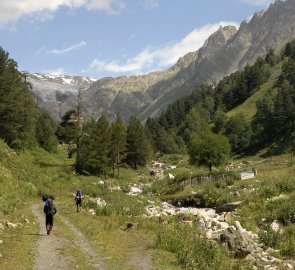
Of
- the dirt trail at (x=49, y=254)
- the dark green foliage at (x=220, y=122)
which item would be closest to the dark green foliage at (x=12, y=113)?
the dirt trail at (x=49, y=254)

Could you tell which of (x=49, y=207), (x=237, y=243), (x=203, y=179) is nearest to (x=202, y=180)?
(x=203, y=179)

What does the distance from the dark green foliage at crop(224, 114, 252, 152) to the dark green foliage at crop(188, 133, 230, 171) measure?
6770cm

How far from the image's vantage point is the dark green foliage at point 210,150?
74438 mm

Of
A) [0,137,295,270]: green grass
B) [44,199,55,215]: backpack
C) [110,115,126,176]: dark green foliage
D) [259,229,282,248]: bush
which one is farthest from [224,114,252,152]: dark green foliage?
[44,199,55,215]: backpack

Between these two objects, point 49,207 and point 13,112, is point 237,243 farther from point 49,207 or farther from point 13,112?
point 13,112

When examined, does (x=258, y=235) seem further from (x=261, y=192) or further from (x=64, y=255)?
(x=261, y=192)

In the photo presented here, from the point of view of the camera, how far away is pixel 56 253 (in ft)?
70.0

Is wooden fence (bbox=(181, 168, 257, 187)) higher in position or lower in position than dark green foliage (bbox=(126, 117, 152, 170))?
lower

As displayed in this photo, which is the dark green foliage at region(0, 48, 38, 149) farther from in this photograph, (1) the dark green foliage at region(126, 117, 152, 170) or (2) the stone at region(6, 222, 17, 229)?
(2) the stone at region(6, 222, 17, 229)

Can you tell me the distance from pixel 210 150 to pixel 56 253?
54912 millimetres

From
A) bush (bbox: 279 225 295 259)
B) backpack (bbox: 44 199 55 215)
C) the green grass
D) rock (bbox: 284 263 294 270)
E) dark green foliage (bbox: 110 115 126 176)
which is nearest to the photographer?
rock (bbox: 284 263 294 270)

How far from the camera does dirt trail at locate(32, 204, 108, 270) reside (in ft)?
62.0

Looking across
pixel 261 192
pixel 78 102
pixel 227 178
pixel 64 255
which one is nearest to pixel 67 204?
pixel 261 192

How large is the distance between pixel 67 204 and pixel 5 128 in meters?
26.1
